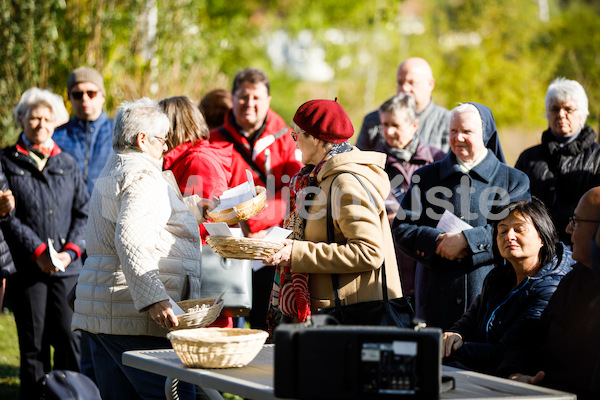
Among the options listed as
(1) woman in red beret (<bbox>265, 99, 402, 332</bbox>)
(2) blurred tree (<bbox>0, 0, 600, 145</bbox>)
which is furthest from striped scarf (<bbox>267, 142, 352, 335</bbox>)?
(2) blurred tree (<bbox>0, 0, 600, 145</bbox>)

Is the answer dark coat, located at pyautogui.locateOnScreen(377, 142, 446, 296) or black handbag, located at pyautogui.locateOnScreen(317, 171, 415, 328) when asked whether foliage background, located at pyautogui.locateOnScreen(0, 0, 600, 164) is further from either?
black handbag, located at pyautogui.locateOnScreen(317, 171, 415, 328)

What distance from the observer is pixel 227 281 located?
4.22 m

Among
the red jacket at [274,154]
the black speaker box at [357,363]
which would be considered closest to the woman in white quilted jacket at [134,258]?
the black speaker box at [357,363]

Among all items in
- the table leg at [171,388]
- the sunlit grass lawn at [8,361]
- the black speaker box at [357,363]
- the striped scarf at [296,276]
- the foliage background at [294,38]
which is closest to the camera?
the black speaker box at [357,363]

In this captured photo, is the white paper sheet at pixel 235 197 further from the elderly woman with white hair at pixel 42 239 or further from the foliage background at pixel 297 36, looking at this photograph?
the foliage background at pixel 297 36

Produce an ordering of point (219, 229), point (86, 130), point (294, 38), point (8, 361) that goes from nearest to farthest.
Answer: point (219, 229) → point (86, 130) → point (8, 361) → point (294, 38)

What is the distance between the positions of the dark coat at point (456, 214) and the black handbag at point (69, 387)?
1939 mm

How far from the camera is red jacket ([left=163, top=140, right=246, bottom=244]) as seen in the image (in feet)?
14.7

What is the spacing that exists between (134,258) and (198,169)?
1.14 meters

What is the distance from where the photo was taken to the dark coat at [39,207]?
5367 mm

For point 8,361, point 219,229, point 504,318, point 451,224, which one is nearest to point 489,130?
point 451,224

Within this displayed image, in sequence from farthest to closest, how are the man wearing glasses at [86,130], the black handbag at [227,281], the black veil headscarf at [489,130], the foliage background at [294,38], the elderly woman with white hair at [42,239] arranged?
1. the foliage background at [294,38]
2. the man wearing glasses at [86,130]
3. the elderly woman with white hair at [42,239]
4. the black veil headscarf at [489,130]
5. the black handbag at [227,281]

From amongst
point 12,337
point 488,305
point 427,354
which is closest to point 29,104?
point 12,337

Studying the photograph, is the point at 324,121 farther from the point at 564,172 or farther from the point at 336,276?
the point at 564,172
